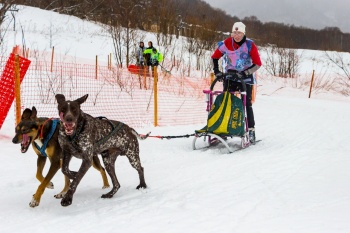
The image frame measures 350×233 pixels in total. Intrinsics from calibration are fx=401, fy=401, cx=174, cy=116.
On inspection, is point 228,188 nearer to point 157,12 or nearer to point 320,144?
point 320,144

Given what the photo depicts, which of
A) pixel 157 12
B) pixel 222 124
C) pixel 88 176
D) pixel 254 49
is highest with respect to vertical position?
pixel 157 12

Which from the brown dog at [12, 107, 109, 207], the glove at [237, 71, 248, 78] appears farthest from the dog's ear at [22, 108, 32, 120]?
the glove at [237, 71, 248, 78]

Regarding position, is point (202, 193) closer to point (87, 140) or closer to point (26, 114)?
point (87, 140)

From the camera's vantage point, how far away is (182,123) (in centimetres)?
986

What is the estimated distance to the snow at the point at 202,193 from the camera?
3398 mm

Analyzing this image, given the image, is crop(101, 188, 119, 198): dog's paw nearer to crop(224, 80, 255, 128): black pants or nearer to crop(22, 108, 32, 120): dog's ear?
crop(22, 108, 32, 120): dog's ear

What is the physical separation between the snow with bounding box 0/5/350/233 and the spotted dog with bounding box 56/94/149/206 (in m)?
0.31

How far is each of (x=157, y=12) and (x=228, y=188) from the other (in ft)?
81.5

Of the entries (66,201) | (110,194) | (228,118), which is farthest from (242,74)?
(66,201)

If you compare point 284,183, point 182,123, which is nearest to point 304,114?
point 182,123

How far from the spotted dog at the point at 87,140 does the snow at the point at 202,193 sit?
306 millimetres

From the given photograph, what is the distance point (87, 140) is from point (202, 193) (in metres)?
1.35

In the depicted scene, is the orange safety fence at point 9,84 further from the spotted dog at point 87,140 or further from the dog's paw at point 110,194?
the dog's paw at point 110,194

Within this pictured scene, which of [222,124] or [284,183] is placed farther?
[222,124]
